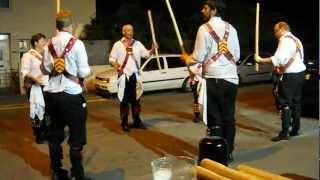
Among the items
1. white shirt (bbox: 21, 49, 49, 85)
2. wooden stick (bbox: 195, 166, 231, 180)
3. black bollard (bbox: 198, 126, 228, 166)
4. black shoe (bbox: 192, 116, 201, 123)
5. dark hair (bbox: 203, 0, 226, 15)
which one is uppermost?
dark hair (bbox: 203, 0, 226, 15)

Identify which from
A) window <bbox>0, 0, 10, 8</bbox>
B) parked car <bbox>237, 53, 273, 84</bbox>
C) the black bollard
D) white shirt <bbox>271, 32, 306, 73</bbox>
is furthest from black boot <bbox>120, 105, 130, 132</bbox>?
window <bbox>0, 0, 10, 8</bbox>

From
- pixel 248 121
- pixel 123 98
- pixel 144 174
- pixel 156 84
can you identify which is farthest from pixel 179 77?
pixel 144 174

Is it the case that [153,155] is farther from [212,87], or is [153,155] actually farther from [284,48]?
[284,48]

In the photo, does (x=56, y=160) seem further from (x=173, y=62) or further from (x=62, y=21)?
(x=173, y=62)

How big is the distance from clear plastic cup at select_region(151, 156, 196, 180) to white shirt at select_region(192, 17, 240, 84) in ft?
10.5

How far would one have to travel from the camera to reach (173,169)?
3510mm

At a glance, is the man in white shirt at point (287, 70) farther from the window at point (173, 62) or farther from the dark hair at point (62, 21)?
the window at point (173, 62)

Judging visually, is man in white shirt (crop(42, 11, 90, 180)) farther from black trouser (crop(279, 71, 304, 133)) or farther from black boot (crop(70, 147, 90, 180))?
black trouser (crop(279, 71, 304, 133))

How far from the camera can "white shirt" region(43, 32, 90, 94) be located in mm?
6199

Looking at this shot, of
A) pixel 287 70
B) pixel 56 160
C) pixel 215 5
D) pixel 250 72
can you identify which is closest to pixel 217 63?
pixel 215 5

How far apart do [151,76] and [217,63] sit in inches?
438

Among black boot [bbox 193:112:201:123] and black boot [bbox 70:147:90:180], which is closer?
black boot [bbox 70:147:90:180]

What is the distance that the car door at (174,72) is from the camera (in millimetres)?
18203

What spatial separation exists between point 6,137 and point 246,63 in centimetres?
1184
